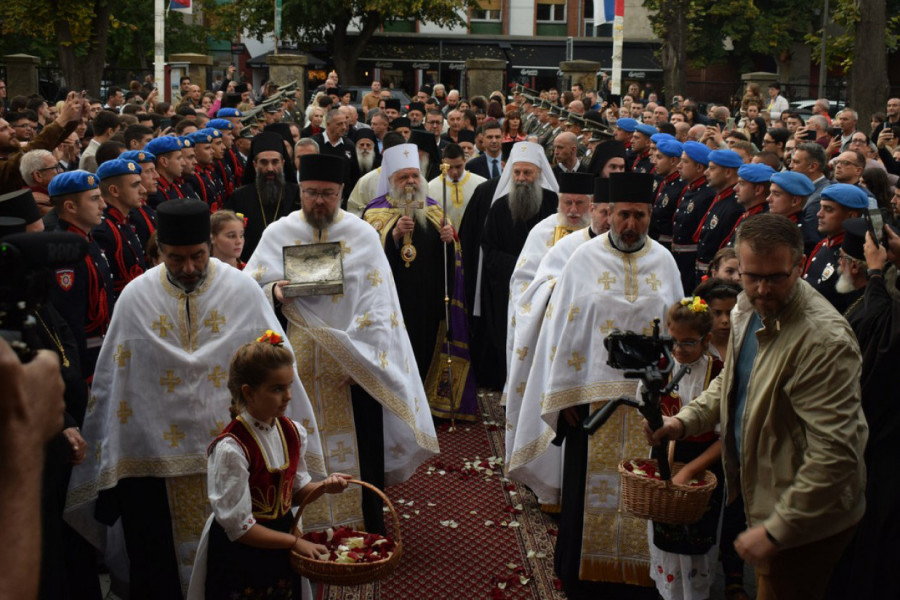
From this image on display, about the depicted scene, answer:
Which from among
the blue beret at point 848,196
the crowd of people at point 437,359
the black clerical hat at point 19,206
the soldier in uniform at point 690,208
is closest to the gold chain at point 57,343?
the crowd of people at point 437,359

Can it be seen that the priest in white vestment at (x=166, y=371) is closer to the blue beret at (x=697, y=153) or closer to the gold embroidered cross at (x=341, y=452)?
the gold embroidered cross at (x=341, y=452)

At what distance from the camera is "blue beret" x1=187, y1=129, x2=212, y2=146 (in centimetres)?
1012

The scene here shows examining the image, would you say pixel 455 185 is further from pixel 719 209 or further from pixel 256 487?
pixel 256 487

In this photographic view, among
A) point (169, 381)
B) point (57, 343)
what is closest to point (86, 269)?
point (57, 343)

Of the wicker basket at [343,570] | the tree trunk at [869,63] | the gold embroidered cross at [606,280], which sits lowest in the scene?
the wicker basket at [343,570]

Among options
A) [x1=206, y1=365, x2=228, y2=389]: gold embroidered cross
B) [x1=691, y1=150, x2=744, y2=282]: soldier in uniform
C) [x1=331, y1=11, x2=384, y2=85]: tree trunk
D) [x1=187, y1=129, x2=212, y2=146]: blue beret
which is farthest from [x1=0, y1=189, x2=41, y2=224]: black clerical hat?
[x1=331, y1=11, x2=384, y2=85]: tree trunk

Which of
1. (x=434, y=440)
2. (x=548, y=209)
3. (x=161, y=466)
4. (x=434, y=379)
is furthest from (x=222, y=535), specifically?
(x=548, y=209)

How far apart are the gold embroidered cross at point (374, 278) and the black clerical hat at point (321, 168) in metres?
0.61

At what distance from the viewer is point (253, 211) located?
28.9 feet

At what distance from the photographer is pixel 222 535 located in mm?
4184

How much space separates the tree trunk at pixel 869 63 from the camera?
16.5 metres

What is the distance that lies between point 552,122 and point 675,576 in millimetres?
11924

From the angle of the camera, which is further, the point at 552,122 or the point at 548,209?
the point at 552,122

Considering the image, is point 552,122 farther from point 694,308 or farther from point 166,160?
point 694,308
